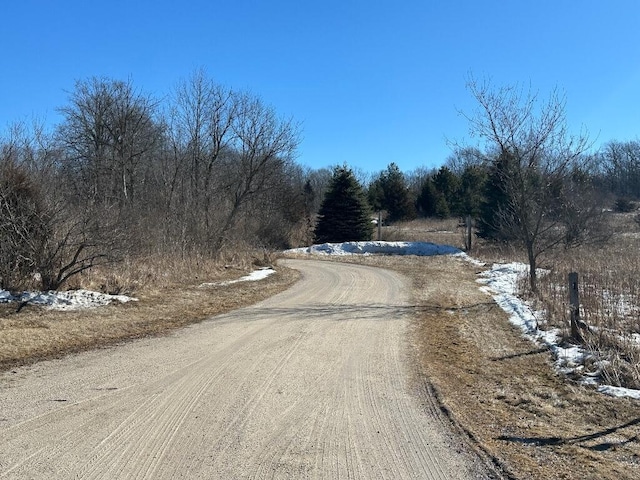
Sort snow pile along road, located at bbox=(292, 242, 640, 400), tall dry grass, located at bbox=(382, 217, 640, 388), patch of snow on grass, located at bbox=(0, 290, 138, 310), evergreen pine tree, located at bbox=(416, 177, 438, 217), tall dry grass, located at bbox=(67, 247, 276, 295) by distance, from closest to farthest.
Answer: snow pile along road, located at bbox=(292, 242, 640, 400) → tall dry grass, located at bbox=(382, 217, 640, 388) → patch of snow on grass, located at bbox=(0, 290, 138, 310) → tall dry grass, located at bbox=(67, 247, 276, 295) → evergreen pine tree, located at bbox=(416, 177, 438, 217)

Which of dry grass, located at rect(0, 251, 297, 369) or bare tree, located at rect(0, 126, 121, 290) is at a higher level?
bare tree, located at rect(0, 126, 121, 290)

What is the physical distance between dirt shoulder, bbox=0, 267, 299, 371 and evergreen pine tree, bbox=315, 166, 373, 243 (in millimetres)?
23798

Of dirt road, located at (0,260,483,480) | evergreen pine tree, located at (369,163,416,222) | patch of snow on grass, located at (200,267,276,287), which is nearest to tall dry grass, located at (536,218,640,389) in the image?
dirt road, located at (0,260,483,480)

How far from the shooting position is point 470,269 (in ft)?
76.1

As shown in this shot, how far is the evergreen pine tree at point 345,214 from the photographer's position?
38.4m

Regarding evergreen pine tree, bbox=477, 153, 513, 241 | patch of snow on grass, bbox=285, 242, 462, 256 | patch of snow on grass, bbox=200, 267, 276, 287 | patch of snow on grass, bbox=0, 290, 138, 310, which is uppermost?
evergreen pine tree, bbox=477, 153, 513, 241

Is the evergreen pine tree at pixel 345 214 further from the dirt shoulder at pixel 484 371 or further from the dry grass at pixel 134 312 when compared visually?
the dirt shoulder at pixel 484 371

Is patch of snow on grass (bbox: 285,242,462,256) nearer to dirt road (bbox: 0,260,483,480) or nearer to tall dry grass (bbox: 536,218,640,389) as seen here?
tall dry grass (bbox: 536,218,640,389)

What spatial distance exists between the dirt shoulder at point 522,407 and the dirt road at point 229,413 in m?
0.38

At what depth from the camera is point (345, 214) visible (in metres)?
38.6

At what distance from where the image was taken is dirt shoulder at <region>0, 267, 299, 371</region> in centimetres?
782

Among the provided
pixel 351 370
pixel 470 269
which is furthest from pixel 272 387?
pixel 470 269

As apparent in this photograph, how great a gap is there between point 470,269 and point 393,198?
33.1m

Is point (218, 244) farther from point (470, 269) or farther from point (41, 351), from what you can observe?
point (41, 351)
